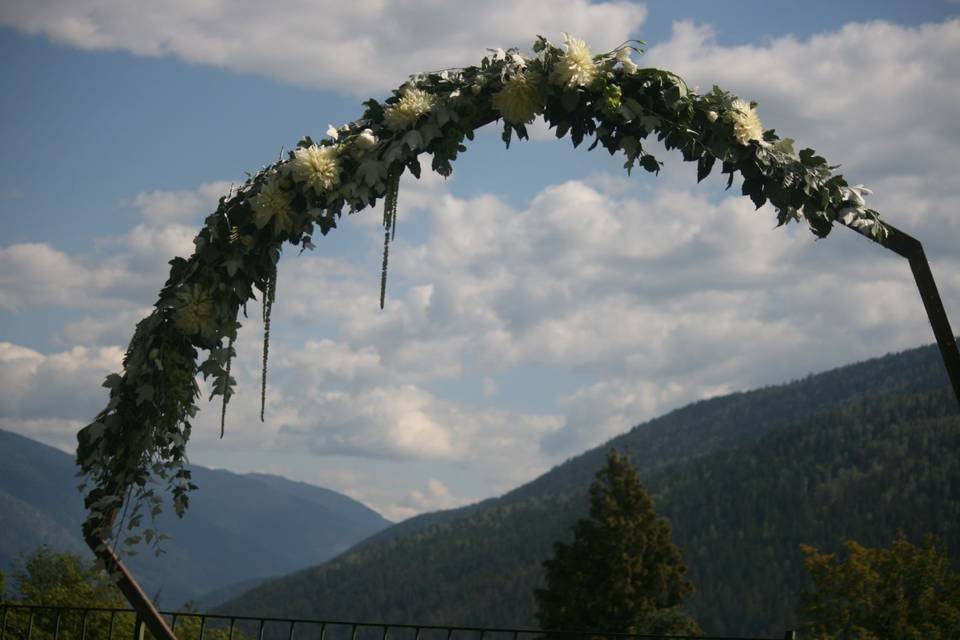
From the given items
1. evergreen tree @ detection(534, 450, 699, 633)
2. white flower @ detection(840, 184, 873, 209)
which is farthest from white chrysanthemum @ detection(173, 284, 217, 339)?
evergreen tree @ detection(534, 450, 699, 633)

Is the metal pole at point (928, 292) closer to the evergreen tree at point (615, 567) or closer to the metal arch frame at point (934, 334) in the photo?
the metal arch frame at point (934, 334)

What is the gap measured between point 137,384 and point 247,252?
2.40 ft

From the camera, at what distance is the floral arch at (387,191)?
439 cm

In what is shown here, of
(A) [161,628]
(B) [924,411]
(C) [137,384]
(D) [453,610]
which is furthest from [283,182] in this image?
(B) [924,411]

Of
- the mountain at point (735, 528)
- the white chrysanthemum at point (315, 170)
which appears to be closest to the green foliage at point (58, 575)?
the white chrysanthemum at point (315, 170)

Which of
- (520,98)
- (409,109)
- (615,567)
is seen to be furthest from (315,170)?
(615,567)

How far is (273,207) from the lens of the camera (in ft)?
14.6

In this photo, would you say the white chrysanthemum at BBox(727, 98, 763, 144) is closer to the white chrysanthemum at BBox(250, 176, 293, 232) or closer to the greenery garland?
the greenery garland

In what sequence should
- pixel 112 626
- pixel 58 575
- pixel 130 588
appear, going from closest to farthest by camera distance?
1. pixel 130 588
2. pixel 112 626
3. pixel 58 575

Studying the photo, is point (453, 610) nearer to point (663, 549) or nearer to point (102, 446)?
point (663, 549)

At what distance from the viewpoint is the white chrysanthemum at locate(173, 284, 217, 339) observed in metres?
4.44

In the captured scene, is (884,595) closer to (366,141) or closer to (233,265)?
(366,141)

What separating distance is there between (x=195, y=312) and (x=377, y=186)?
0.94 m

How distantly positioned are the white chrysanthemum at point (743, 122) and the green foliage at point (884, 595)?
94.4 ft
